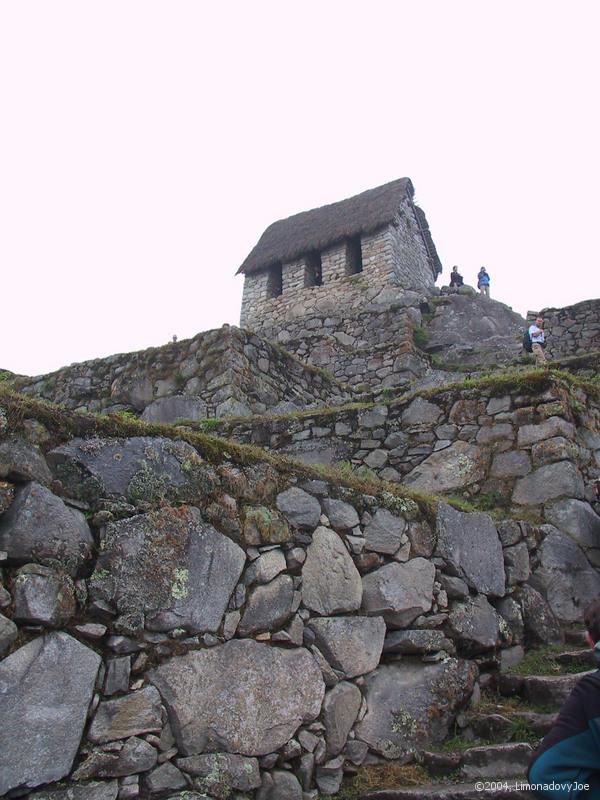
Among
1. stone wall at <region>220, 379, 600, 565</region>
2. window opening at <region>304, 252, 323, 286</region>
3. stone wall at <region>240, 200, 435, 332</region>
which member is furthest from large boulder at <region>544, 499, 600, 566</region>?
window opening at <region>304, 252, 323, 286</region>

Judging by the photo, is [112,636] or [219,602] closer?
[112,636]

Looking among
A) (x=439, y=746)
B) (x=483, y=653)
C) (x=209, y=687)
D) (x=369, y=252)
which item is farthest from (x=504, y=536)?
(x=369, y=252)

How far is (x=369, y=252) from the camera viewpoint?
18.8 m

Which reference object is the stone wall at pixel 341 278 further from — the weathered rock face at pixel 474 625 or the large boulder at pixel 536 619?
the weathered rock face at pixel 474 625

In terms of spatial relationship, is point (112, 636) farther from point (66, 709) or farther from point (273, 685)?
point (273, 685)

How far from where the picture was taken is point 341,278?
18.7 metres

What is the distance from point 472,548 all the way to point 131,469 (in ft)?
8.23

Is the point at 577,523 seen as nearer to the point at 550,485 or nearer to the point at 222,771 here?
the point at 550,485

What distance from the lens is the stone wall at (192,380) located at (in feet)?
27.0

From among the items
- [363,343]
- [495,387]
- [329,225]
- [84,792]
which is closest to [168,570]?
[84,792]

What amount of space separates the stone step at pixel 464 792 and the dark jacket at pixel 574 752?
117 centimetres

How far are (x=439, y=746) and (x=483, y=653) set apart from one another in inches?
31.1

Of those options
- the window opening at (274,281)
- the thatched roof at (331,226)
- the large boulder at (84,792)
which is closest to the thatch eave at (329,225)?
the thatched roof at (331,226)

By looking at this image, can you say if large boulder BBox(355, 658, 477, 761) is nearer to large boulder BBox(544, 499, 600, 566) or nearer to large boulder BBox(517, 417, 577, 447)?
large boulder BBox(544, 499, 600, 566)
